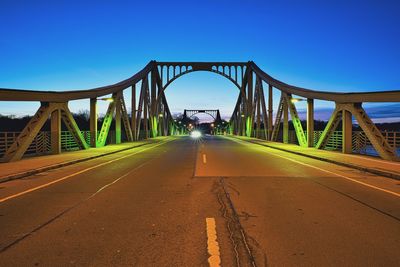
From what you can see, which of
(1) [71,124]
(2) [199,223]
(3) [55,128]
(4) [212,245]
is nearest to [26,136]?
(3) [55,128]

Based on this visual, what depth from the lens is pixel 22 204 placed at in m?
7.24

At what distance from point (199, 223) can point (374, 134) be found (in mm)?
14684

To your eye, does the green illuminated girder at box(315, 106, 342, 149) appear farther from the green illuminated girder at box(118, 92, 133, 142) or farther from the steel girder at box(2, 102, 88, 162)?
the green illuminated girder at box(118, 92, 133, 142)

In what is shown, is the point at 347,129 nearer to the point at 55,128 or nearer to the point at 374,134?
the point at 374,134

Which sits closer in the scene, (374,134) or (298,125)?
(374,134)

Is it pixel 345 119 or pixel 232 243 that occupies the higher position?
pixel 345 119

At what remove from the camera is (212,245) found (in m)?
4.62

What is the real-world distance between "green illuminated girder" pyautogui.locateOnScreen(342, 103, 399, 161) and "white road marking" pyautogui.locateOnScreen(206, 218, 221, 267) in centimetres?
1385

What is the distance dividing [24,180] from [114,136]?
25722 millimetres

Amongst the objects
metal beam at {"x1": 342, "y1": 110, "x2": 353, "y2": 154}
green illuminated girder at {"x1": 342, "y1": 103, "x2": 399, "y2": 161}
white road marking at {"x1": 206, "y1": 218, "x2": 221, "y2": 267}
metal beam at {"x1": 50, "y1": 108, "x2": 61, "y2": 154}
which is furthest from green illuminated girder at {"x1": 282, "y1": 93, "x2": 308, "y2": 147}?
white road marking at {"x1": 206, "y1": 218, "x2": 221, "y2": 267}

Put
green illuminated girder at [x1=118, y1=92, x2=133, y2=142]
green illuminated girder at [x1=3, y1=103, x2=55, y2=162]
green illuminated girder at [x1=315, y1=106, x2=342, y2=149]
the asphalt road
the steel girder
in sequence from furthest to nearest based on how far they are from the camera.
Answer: green illuminated girder at [x1=118, y1=92, x2=133, y2=142] → green illuminated girder at [x1=315, y1=106, x2=342, y2=149] → the steel girder → green illuminated girder at [x1=3, y1=103, x2=55, y2=162] → the asphalt road

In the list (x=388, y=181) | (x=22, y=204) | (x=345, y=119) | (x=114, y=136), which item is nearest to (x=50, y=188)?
(x=22, y=204)

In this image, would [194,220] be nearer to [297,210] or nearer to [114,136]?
[297,210]

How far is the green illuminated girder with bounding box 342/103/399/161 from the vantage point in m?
16.7
